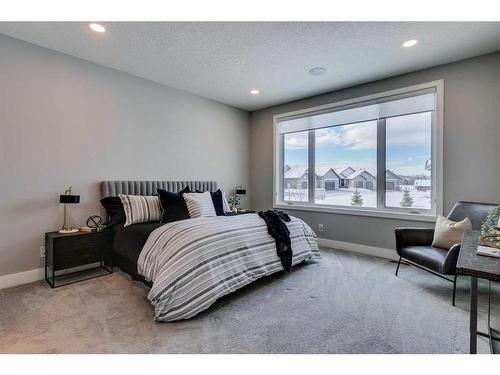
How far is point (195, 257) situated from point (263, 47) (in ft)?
7.85

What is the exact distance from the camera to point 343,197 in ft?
14.3

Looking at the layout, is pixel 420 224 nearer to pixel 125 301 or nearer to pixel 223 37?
pixel 223 37

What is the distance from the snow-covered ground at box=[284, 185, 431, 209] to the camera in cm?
358

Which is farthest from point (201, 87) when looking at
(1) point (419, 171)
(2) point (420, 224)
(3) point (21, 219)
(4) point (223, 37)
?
(2) point (420, 224)

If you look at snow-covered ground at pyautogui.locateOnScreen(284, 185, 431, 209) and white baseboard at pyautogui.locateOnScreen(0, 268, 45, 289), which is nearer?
white baseboard at pyautogui.locateOnScreen(0, 268, 45, 289)

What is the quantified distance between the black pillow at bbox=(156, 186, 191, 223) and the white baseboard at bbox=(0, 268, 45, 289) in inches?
57.5

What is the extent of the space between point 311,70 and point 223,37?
1.39m

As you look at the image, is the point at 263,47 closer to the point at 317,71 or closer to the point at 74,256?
the point at 317,71

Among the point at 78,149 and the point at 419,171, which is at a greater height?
the point at 78,149

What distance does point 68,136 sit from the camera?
3.12m

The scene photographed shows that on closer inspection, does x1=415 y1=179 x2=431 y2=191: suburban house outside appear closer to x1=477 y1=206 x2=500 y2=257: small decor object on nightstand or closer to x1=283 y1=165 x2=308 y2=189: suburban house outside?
x1=477 y1=206 x2=500 y2=257: small decor object on nightstand

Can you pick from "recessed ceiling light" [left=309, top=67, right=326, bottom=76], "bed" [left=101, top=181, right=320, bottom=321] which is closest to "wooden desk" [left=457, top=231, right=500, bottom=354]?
"bed" [left=101, top=181, right=320, bottom=321]

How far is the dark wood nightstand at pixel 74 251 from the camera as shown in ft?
8.96
